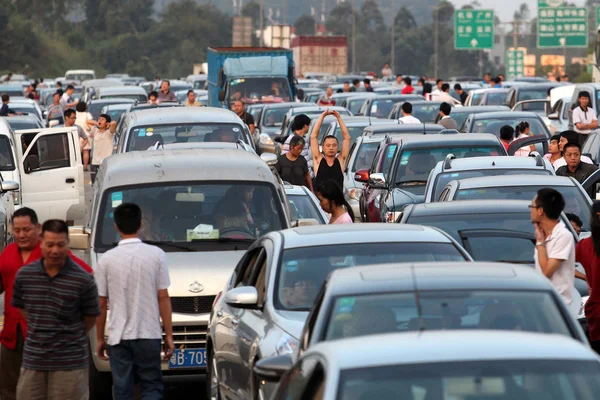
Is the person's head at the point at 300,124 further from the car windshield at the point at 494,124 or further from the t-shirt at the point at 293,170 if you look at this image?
the car windshield at the point at 494,124

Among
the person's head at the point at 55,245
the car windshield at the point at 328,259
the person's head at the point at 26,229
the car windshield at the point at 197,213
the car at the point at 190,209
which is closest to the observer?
the person's head at the point at 55,245

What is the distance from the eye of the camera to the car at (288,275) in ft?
27.8

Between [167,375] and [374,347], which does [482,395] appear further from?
[167,375]

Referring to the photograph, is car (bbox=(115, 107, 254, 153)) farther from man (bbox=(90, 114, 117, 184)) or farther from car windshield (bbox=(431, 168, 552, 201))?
man (bbox=(90, 114, 117, 184))

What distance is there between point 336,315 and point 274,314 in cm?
155

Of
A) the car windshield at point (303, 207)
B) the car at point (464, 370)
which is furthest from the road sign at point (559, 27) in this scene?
the car at point (464, 370)

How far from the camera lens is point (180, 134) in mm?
18469

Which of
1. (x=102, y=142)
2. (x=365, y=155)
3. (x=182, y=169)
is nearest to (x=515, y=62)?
(x=102, y=142)

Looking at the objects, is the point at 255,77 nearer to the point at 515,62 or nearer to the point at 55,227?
the point at 55,227

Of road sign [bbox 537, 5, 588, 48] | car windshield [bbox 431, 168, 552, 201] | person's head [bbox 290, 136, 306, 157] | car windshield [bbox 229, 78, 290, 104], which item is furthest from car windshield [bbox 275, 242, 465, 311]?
road sign [bbox 537, 5, 588, 48]

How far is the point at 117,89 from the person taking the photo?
4628 cm

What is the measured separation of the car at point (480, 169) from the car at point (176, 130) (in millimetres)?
3261

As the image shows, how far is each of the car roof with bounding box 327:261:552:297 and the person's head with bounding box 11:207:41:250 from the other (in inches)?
97.0

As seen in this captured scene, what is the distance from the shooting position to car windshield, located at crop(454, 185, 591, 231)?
1323 cm
